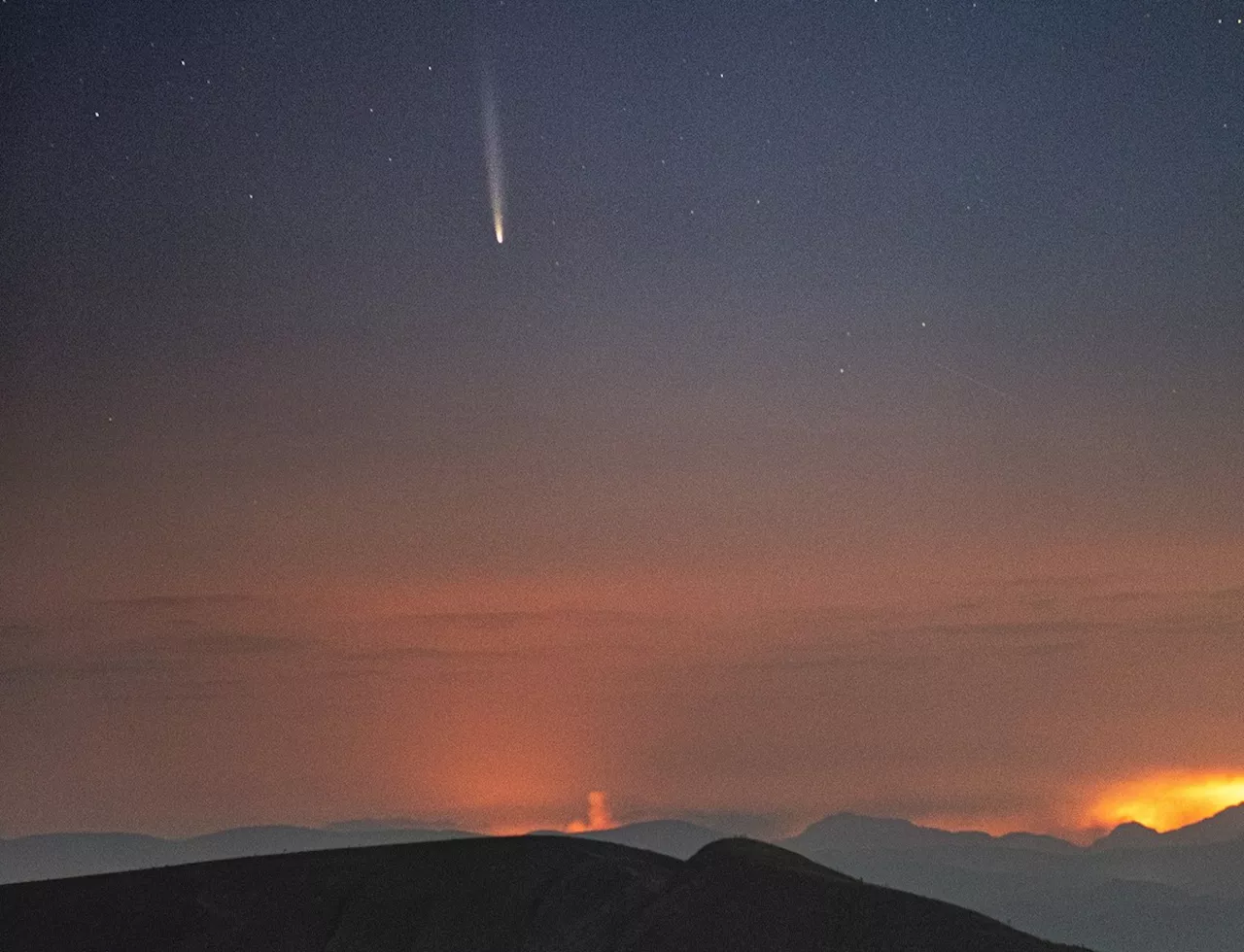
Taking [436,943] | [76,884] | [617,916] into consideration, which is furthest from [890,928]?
[76,884]

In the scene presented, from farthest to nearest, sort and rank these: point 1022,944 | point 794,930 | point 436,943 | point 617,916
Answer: point 436,943
point 617,916
point 794,930
point 1022,944

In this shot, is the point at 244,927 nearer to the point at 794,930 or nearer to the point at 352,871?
the point at 352,871

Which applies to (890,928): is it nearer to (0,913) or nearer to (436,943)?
(436,943)

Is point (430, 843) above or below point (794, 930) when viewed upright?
above

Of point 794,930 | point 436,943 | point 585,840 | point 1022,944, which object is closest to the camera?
point 1022,944

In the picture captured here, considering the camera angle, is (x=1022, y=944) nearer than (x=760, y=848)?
Yes

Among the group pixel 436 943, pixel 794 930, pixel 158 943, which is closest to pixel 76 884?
pixel 158 943
